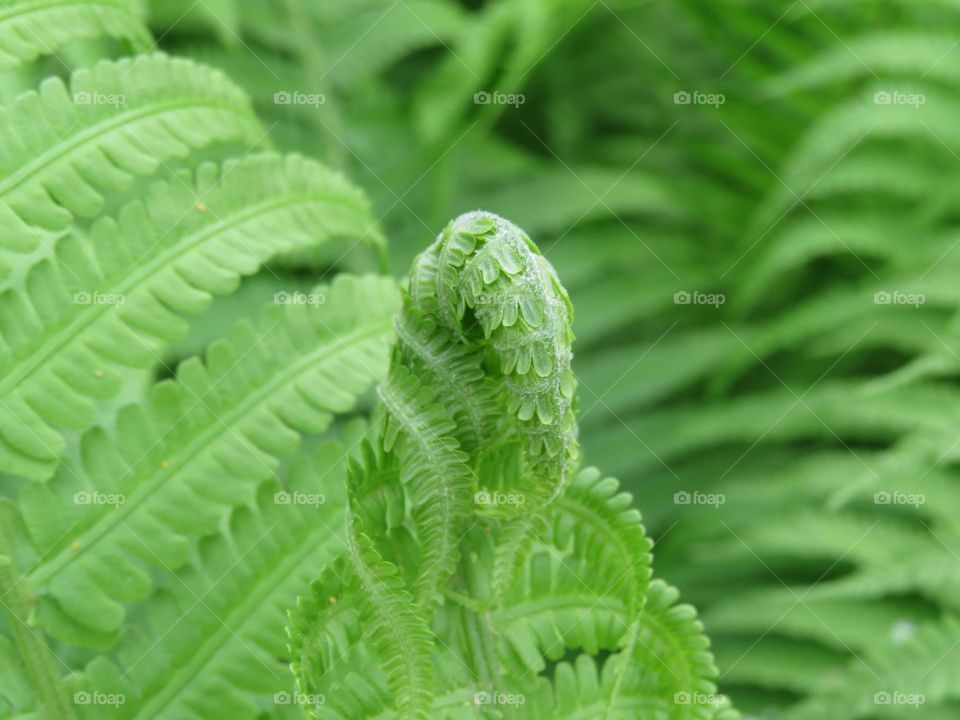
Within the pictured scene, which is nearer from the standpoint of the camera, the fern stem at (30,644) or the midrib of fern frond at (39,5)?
the fern stem at (30,644)

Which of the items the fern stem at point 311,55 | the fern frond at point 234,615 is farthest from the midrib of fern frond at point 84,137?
the fern stem at point 311,55

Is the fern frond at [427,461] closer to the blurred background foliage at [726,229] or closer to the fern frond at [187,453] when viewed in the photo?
the fern frond at [187,453]

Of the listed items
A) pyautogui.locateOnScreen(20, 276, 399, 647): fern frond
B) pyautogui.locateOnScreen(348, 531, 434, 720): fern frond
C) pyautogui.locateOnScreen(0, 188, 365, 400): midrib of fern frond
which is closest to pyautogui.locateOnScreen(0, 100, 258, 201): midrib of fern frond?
pyautogui.locateOnScreen(0, 188, 365, 400): midrib of fern frond

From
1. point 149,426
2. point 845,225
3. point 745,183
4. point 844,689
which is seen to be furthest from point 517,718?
point 745,183

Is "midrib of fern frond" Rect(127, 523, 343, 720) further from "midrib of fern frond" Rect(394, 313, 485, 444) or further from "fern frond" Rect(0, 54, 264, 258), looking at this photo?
"fern frond" Rect(0, 54, 264, 258)

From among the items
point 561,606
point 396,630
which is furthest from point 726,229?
point 396,630
